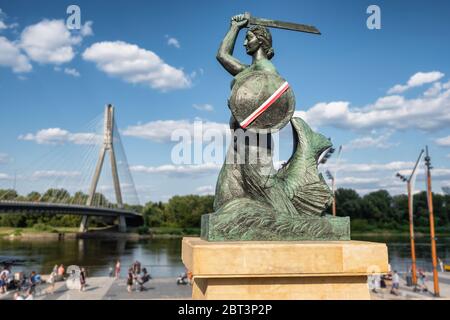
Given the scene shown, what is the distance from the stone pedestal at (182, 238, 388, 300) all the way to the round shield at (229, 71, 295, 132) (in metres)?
1.54

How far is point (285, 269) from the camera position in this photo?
407cm

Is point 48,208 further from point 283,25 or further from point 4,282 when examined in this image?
point 283,25

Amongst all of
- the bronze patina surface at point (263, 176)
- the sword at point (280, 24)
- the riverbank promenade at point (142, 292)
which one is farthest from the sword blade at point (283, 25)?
the riverbank promenade at point (142, 292)

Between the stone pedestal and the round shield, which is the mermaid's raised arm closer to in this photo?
the round shield

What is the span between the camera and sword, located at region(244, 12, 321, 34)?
556 cm

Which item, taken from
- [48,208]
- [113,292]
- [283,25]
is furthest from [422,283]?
[48,208]

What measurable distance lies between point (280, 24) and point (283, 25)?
48mm

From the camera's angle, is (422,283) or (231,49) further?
(422,283)

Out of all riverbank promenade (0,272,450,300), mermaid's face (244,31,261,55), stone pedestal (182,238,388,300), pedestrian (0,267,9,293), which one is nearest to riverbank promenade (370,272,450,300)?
riverbank promenade (0,272,450,300)

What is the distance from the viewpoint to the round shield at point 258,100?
4.97 m

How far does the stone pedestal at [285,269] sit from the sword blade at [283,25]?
295cm

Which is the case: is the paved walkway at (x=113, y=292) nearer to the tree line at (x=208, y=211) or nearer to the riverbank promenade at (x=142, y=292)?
the riverbank promenade at (x=142, y=292)
